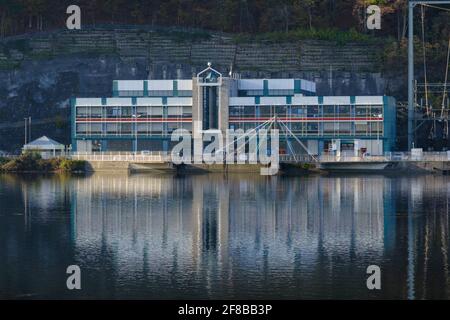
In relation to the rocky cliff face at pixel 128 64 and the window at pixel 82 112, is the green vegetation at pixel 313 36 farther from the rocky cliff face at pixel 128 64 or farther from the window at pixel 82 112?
the window at pixel 82 112

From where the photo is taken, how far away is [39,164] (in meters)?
106

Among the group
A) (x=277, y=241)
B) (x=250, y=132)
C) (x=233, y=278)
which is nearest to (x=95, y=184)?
(x=250, y=132)

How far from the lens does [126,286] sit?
1844 inches

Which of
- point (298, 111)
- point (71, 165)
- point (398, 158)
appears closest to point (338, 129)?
point (298, 111)

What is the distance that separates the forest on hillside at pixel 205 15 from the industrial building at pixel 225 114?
22.0m

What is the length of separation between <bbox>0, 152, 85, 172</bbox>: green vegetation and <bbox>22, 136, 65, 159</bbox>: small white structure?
6.67ft

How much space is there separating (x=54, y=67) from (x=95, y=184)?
3548cm

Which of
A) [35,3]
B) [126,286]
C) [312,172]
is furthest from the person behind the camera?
[35,3]

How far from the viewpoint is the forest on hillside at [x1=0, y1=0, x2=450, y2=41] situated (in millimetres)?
133625

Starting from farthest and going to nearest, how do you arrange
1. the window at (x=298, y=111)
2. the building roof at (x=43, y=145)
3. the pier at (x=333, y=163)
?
the window at (x=298, y=111)
the building roof at (x=43, y=145)
the pier at (x=333, y=163)

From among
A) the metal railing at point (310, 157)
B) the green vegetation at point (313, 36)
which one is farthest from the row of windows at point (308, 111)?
the green vegetation at point (313, 36)

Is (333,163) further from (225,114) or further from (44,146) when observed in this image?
(44,146)

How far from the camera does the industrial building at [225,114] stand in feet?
356

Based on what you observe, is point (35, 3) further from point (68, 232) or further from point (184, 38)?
point (68, 232)
